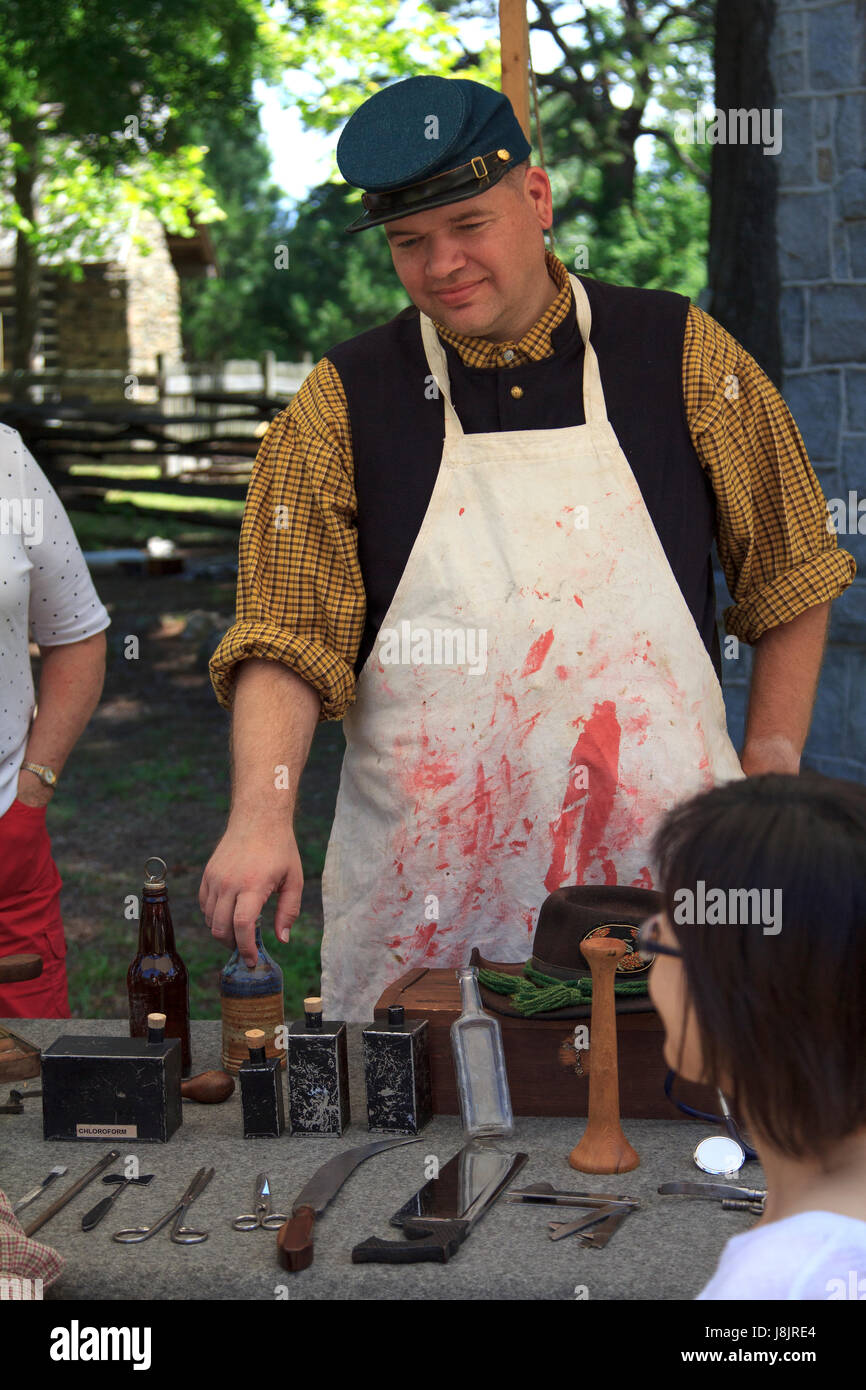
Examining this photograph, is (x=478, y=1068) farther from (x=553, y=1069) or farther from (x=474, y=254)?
(x=474, y=254)

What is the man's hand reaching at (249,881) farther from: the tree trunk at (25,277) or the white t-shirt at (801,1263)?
the tree trunk at (25,277)

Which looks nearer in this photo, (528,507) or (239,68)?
(528,507)

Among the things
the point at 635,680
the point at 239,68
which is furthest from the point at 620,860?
the point at 239,68

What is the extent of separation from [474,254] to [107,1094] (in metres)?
1.47

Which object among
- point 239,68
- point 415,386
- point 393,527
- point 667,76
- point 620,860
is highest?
point 667,76

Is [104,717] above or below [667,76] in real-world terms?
below

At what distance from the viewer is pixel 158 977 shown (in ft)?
7.85

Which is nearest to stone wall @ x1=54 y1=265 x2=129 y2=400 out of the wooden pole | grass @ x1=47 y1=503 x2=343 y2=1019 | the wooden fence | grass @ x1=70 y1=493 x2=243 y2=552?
the wooden fence

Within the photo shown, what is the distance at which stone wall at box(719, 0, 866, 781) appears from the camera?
5254 millimetres

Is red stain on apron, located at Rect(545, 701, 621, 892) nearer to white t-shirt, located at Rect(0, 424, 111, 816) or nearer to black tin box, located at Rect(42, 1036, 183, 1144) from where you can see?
black tin box, located at Rect(42, 1036, 183, 1144)

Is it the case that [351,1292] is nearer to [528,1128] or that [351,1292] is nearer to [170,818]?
[528,1128]

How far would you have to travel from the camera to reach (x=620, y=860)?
2.64m

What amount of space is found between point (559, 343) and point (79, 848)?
5488 mm

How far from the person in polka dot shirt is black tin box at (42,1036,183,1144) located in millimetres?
756
